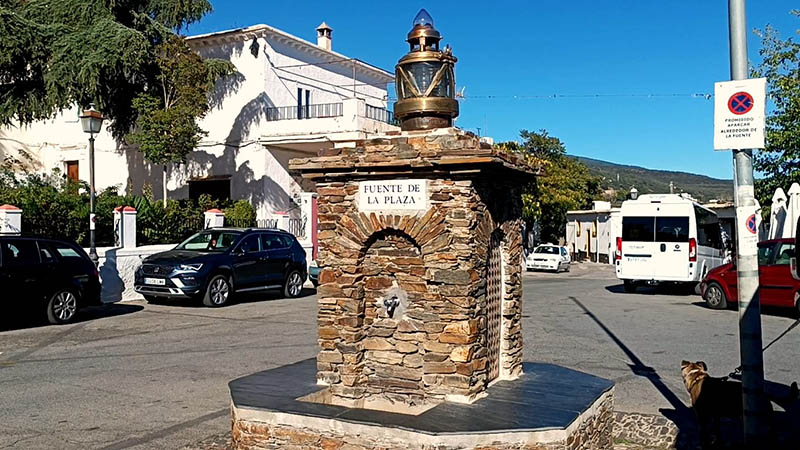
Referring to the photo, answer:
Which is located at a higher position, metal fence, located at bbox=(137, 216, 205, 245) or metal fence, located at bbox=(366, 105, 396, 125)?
metal fence, located at bbox=(366, 105, 396, 125)

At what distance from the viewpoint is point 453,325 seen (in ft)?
17.7

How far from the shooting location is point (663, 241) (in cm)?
2155

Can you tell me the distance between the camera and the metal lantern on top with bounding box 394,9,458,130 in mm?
5949

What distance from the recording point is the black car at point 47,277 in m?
12.3

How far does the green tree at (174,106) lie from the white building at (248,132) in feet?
12.0

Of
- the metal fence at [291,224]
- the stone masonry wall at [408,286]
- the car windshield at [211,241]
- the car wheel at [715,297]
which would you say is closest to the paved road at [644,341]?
the car wheel at [715,297]

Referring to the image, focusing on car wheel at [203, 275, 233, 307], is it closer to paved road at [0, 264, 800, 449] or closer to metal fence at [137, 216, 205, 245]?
paved road at [0, 264, 800, 449]

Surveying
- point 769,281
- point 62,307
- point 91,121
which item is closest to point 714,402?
point 769,281

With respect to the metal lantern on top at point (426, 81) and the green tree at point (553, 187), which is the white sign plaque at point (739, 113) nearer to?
the metal lantern on top at point (426, 81)

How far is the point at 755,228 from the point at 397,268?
2.70 metres

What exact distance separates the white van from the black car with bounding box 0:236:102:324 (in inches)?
595

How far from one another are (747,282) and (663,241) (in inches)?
666

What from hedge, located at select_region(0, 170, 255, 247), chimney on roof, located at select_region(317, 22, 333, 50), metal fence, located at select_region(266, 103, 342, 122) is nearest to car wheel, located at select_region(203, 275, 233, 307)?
hedge, located at select_region(0, 170, 255, 247)

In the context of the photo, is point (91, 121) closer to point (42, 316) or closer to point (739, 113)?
point (42, 316)
